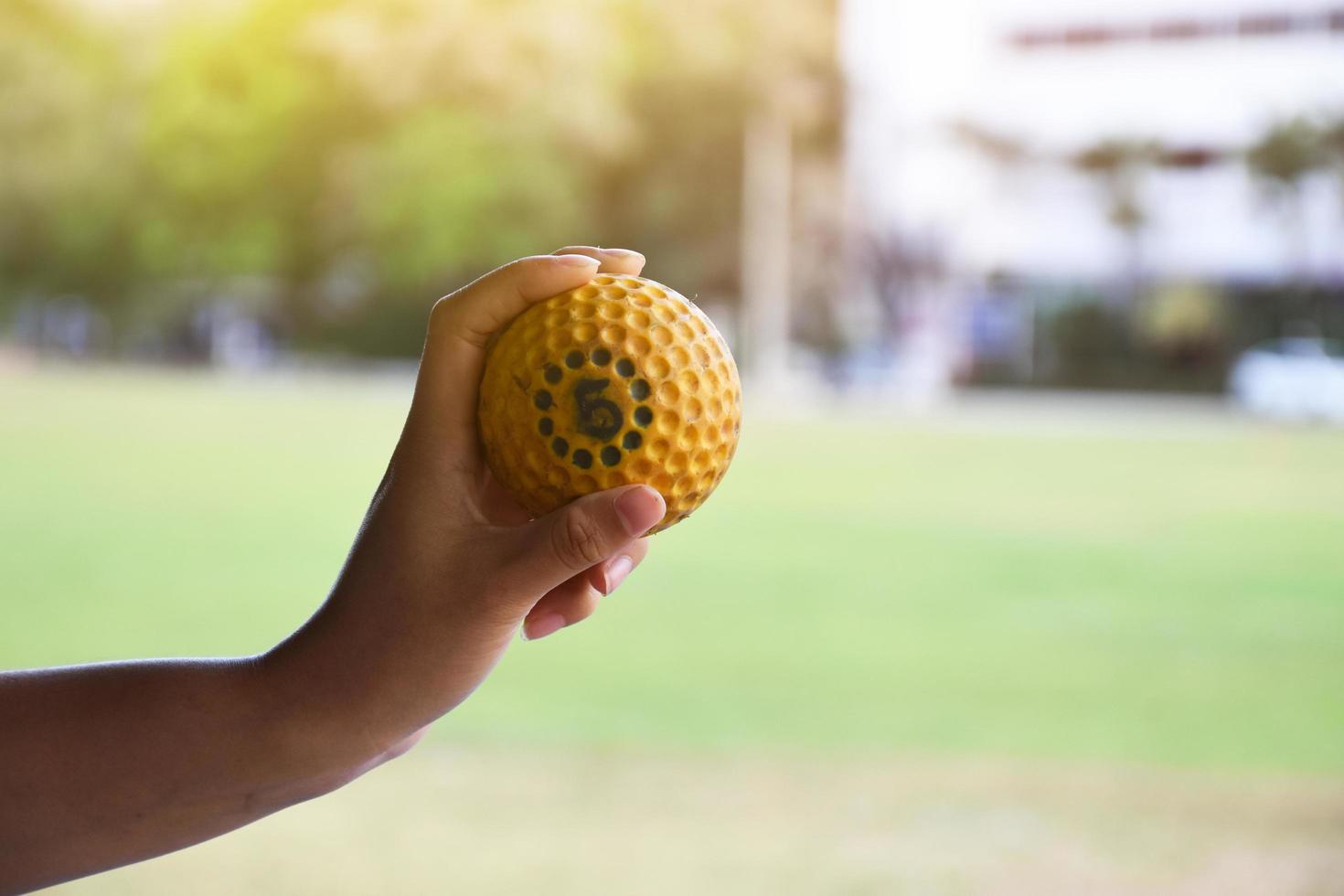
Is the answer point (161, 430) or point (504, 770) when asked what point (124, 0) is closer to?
point (161, 430)

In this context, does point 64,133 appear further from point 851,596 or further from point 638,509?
point 638,509

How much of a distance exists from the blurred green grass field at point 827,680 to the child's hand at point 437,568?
7.05ft

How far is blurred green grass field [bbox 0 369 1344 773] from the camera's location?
4.07m

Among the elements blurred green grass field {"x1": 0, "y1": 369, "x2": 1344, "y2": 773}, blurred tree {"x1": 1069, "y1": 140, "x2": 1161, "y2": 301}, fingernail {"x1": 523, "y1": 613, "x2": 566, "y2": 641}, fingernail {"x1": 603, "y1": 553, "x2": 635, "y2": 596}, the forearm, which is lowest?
blurred green grass field {"x1": 0, "y1": 369, "x2": 1344, "y2": 773}

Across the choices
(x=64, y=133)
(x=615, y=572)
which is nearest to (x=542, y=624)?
(x=615, y=572)

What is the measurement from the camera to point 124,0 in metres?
19.6

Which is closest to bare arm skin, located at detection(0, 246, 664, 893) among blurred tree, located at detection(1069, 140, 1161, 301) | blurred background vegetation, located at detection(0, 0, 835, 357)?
blurred background vegetation, located at detection(0, 0, 835, 357)

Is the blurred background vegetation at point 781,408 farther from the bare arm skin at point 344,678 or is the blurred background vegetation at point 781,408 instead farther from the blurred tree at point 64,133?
the bare arm skin at point 344,678

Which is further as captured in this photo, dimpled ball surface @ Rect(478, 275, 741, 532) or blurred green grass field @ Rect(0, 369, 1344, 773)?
blurred green grass field @ Rect(0, 369, 1344, 773)

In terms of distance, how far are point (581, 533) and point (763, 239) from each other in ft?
66.8

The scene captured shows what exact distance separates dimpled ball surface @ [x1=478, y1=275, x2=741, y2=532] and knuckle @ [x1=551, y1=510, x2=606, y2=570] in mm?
100

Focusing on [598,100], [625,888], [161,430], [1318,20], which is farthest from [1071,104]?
[625,888]

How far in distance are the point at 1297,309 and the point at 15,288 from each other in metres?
18.0

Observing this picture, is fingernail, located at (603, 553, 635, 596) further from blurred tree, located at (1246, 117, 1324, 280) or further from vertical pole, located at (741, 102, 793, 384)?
blurred tree, located at (1246, 117, 1324, 280)
